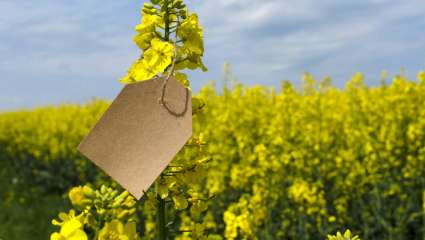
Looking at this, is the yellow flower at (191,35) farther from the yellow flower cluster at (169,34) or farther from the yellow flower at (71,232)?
the yellow flower at (71,232)

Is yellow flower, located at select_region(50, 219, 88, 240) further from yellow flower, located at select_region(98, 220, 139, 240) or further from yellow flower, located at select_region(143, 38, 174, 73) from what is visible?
yellow flower, located at select_region(143, 38, 174, 73)

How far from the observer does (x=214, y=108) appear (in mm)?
9195

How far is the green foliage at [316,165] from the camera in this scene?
5.57 metres

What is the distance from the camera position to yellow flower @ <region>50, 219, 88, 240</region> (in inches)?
45.7

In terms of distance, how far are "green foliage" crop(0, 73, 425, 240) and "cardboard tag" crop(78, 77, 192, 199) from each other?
2485 mm

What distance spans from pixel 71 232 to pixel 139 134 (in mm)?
244

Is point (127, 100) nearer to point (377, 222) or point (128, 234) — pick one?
point (128, 234)

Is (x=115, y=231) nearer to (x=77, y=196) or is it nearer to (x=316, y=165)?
(x=77, y=196)

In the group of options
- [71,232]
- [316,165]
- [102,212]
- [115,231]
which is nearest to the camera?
[71,232]

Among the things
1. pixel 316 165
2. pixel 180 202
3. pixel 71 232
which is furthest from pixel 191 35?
pixel 316 165

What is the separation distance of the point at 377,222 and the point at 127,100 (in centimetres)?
501

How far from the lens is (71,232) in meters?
1.17

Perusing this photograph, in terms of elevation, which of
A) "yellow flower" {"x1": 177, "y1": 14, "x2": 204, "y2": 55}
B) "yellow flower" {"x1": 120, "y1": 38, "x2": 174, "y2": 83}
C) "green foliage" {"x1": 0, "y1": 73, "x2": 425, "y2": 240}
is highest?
"yellow flower" {"x1": 177, "y1": 14, "x2": 204, "y2": 55}

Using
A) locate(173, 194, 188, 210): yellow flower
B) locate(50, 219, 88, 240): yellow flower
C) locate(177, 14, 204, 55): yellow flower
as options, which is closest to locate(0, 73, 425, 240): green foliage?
locate(173, 194, 188, 210): yellow flower
